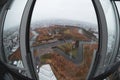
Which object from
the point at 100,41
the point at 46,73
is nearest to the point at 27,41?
the point at 46,73

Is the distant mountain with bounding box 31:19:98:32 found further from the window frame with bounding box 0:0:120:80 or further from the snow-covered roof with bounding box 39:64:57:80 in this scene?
the snow-covered roof with bounding box 39:64:57:80

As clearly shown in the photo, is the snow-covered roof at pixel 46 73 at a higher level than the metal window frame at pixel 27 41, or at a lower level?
lower

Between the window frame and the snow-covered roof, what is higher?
the window frame

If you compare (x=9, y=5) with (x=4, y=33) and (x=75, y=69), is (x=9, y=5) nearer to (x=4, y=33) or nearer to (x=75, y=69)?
(x=4, y=33)

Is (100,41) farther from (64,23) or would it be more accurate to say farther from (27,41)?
(27,41)

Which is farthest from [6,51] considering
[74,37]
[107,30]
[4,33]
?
[107,30]

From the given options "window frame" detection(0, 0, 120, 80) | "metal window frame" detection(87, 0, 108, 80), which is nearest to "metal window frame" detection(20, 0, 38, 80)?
"window frame" detection(0, 0, 120, 80)

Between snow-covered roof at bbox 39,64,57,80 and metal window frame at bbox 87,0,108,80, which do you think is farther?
snow-covered roof at bbox 39,64,57,80

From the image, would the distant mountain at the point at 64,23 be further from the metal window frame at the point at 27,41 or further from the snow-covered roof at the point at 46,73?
the snow-covered roof at the point at 46,73

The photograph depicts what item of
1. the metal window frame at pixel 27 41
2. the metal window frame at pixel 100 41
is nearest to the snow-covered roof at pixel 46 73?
the metal window frame at pixel 27 41
